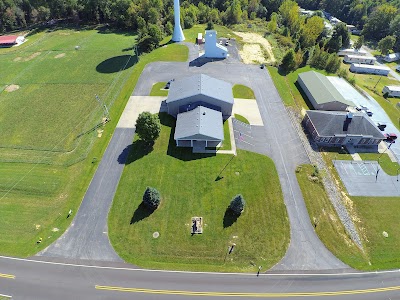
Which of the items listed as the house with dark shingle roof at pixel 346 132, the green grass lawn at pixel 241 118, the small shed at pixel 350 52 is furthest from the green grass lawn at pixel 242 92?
the small shed at pixel 350 52

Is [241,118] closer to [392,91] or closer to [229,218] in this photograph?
[229,218]

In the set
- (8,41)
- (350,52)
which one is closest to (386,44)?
(350,52)

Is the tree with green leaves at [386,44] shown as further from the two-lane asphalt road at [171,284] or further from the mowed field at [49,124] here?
the two-lane asphalt road at [171,284]

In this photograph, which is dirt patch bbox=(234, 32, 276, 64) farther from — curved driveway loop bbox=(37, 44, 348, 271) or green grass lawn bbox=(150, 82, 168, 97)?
green grass lawn bbox=(150, 82, 168, 97)

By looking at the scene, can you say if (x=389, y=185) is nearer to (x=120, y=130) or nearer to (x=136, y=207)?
(x=136, y=207)

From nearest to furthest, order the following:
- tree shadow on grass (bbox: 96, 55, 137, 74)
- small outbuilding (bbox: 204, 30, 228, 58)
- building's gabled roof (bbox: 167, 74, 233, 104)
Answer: building's gabled roof (bbox: 167, 74, 233, 104), tree shadow on grass (bbox: 96, 55, 137, 74), small outbuilding (bbox: 204, 30, 228, 58)

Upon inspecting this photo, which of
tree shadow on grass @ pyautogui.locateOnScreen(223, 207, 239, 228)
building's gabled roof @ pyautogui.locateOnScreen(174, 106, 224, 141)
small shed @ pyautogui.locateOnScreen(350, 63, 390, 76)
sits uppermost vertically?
building's gabled roof @ pyautogui.locateOnScreen(174, 106, 224, 141)

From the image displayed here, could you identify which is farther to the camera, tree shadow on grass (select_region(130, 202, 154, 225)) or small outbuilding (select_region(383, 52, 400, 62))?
small outbuilding (select_region(383, 52, 400, 62))

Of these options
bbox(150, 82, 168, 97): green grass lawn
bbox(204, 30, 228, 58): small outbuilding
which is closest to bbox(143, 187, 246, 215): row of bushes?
bbox(150, 82, 168, 97): green grass lawn
